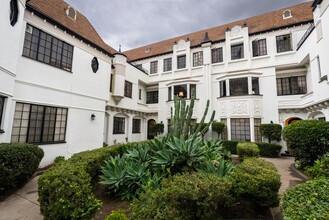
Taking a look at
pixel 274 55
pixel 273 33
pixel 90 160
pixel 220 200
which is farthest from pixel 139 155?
pixel 273 33

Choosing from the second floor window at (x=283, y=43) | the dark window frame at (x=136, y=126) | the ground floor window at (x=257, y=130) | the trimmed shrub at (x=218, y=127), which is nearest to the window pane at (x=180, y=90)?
the trimmed shrub at (x=218, y=127)

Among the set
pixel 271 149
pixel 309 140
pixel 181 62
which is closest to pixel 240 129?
pixel 271 149

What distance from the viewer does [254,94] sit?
548 inches

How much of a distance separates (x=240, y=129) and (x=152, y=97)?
1087 cm

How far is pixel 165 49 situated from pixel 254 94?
38.6 feet

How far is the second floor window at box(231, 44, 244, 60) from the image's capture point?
51.2 ft

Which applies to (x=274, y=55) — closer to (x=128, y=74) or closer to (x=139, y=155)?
(x=128, y=74)

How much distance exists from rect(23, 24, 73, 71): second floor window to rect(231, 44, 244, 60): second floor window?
14.4 m

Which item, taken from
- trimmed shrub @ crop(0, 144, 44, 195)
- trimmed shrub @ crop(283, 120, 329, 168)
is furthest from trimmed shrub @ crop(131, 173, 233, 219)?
trimmed shrub @ crop(283, 120, 329, 168)

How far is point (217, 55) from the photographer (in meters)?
16.6

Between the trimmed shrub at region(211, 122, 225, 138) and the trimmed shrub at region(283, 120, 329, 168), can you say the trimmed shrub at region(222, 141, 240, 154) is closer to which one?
the trimmed shrub at region(211, 122, 225, 138)

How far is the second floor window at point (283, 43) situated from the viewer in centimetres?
1388

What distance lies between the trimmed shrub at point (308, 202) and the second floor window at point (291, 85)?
Result: 14.1 metres

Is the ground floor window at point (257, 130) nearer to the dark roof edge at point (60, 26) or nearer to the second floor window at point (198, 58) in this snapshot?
the second floor window at point (198, 58)
